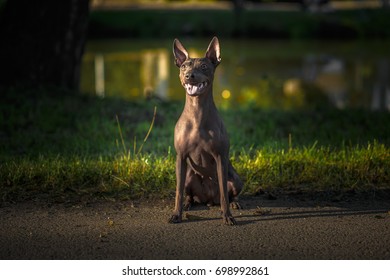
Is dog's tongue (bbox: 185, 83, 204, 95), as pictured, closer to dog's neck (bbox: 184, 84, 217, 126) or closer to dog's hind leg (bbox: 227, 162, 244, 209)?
dog's neck (bbox: 184, 84, 217, 126)

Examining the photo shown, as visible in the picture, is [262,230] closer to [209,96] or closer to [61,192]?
[209,96]

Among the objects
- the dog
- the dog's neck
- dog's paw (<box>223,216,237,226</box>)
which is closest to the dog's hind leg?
the dog

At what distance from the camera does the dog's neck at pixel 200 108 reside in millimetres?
5793

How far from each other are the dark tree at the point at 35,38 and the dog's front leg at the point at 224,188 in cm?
632

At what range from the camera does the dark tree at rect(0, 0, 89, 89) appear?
37.4ft

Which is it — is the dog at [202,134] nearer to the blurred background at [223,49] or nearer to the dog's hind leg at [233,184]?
the dog's hind leg at [233,184]

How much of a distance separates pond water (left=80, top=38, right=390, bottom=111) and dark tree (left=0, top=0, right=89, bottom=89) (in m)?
1.28

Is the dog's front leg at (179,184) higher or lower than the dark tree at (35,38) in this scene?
lower

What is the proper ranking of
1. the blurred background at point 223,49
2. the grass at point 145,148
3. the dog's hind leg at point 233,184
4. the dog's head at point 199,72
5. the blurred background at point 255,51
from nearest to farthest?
the dog's head at point 199,72 < the dog's hind leg at point 233,184 < the grass at point 145,148 < the blurred background at point 223,49 < the blurred background at point 255,51

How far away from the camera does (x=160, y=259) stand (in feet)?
17.1

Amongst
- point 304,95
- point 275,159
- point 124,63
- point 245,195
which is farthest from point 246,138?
point 124,63

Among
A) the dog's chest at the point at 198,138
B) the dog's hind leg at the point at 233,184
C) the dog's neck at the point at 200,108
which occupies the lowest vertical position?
the dog's hind leg at the point at 233,184

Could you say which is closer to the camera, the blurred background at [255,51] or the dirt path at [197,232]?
the dirt path at [197,232]

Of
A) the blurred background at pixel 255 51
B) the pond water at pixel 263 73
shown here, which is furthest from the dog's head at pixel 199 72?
the blurred background at pixel 255 51
